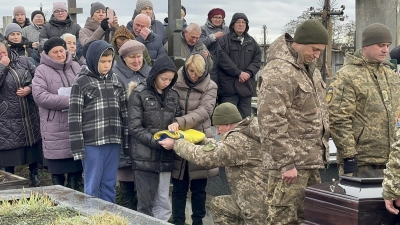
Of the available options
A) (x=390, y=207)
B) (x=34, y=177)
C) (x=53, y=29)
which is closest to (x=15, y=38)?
(x=53, y=29)

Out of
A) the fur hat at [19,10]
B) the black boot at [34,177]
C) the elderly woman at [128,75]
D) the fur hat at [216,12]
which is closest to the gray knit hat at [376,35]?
the elderly woman at [128,75]

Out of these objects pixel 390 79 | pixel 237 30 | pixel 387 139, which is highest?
pixel 237 30

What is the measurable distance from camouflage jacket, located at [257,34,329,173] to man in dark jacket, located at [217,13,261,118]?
390 cm

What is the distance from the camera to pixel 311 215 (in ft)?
15.0

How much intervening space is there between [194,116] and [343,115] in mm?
1504

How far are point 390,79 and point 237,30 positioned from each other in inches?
151

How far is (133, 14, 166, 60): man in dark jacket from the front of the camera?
8398 mm

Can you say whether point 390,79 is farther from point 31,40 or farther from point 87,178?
point 31,40

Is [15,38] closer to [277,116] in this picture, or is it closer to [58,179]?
[58,179]

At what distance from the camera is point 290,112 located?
491cm

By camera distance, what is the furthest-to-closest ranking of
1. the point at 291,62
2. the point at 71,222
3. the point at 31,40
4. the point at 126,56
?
the point at 31,40
the point at 126,56
the point at 291,62
the point at 71,222

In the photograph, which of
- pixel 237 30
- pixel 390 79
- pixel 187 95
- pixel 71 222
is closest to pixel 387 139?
pixel 390 79

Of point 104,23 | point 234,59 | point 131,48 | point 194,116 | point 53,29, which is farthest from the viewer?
point 53,29

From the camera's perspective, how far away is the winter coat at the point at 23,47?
941 cm
